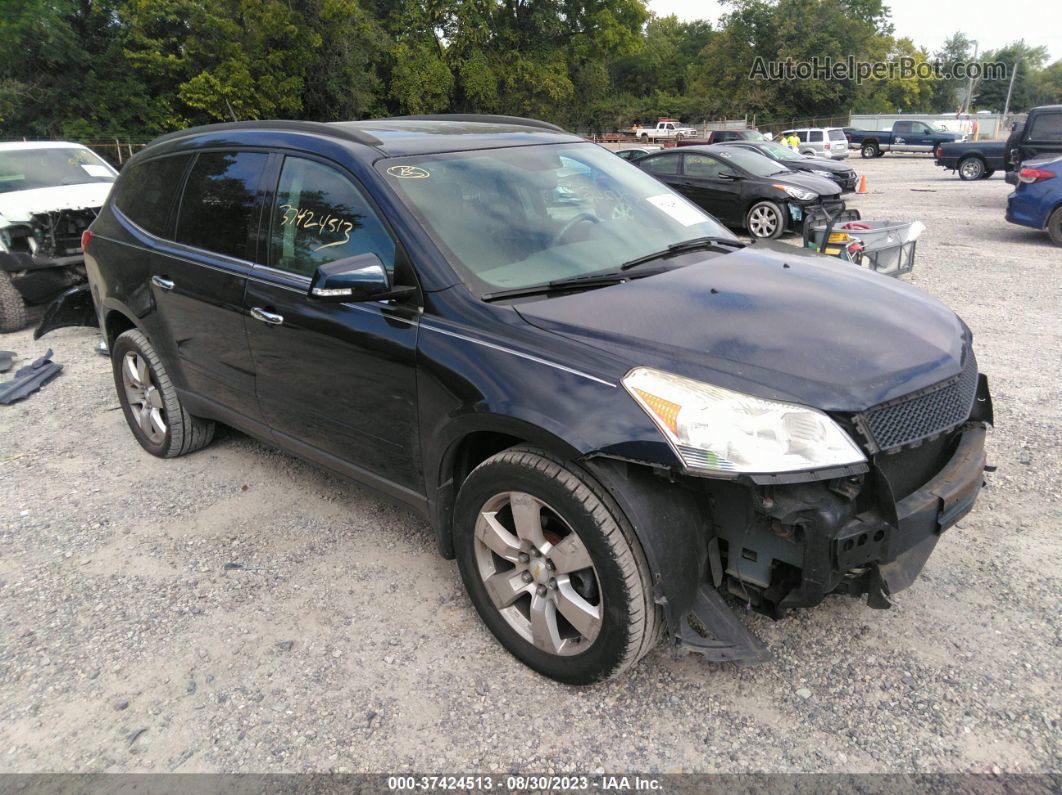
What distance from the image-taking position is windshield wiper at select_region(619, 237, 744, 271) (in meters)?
3.04

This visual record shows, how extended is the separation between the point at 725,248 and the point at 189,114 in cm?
3924

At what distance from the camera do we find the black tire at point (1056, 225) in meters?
10.5

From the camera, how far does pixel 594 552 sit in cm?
227

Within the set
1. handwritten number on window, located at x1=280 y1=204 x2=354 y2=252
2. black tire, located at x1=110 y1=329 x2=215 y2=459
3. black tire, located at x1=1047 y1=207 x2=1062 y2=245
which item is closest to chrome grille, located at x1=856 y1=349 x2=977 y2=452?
handwritten number on window, located at x1=280 y1=204 x2=354 y2=252

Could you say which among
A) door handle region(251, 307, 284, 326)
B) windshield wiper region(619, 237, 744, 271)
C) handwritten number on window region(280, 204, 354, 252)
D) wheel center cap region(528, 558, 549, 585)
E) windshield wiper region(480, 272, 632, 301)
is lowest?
wheel center cap region(528, 558, 549, 585)

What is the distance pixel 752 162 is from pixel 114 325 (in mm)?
11104

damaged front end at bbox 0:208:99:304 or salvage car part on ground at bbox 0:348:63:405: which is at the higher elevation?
damaged front end at bbox 0:208:99:304

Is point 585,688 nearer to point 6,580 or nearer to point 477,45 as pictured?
point 6,580

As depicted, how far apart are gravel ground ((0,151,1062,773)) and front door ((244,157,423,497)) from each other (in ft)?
1.88

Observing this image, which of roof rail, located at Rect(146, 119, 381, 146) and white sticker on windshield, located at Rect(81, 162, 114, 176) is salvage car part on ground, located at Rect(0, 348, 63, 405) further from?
→ white sticker on windshield, located at Rect(81, 162, 114, 176)

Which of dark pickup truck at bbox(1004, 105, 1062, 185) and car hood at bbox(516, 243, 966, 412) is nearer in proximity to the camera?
car hood at bbox(516, 243, 966, 412)

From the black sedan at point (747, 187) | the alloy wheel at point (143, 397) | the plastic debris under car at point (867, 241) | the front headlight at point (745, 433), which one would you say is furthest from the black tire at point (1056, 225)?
the alloy wheel at point (143, 397)

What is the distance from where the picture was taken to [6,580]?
3.39 m
